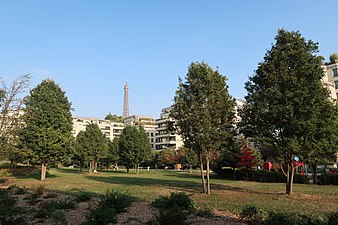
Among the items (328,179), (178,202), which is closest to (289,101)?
(178,202)

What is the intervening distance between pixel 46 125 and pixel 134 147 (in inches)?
805

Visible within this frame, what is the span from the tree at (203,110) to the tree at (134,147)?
29.6m

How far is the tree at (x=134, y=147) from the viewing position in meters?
46.2

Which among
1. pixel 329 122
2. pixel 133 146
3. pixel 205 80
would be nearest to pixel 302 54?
pixel 329 122

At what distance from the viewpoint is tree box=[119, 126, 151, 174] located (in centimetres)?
4625

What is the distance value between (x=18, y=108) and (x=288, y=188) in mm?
20351

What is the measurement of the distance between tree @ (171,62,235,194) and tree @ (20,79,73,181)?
582 inches

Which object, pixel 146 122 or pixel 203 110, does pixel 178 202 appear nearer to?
pixel 203 110

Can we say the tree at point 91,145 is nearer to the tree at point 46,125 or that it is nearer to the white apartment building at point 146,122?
the tree at point 46,125

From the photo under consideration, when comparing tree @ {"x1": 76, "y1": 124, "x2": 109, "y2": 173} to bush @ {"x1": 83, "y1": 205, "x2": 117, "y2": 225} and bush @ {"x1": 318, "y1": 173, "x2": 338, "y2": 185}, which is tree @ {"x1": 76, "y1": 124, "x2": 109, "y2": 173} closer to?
bush @ {"x1": 318, "y1": 173, "x2": 338, "y2": 185}

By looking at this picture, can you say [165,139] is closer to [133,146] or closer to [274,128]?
[133,146]

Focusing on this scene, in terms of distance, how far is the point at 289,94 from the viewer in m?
14.8

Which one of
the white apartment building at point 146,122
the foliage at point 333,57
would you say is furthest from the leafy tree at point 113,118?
the foliage at point 333,57

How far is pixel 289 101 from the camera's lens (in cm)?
1509
